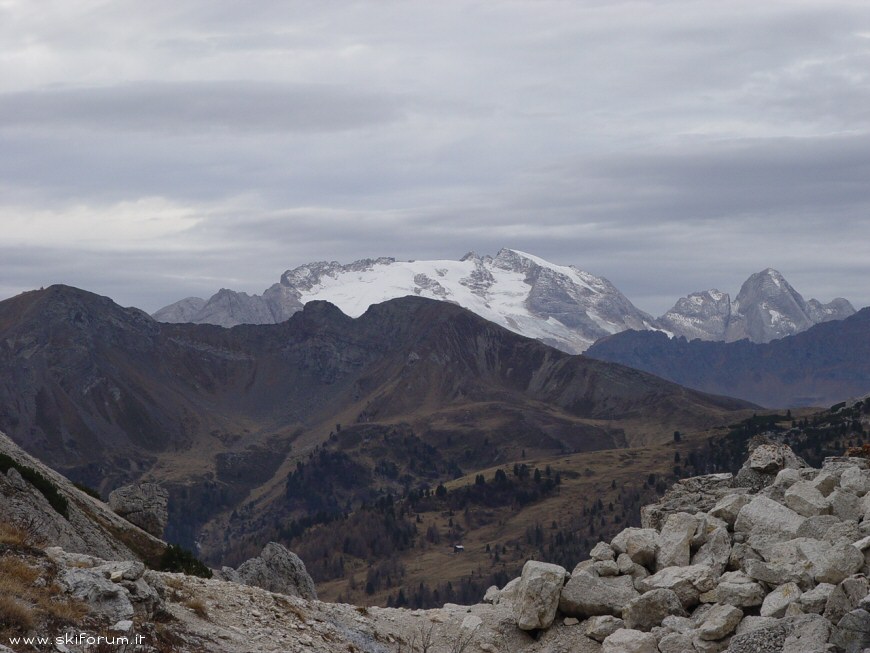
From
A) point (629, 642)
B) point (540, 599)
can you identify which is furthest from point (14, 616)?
point (629, 642)

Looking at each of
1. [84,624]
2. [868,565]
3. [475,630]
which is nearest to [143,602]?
[84,624]

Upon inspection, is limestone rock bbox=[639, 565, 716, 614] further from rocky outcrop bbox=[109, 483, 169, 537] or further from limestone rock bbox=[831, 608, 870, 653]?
rocky outcrop bbox=[109, 483, 169, 537]

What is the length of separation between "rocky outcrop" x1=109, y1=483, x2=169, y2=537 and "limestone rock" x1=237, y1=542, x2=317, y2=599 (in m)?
15.5

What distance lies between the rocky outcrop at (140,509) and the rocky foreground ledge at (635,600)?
152ft

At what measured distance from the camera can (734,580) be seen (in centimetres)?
3525

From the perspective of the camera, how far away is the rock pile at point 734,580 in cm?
3069

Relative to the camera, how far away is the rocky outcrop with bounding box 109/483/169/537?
8200 cm

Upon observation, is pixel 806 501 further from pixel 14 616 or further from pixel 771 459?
pixel 14 616

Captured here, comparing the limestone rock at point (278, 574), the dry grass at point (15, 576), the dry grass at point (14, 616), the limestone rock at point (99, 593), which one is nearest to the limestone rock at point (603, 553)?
the limestone rock at point (99, 593)

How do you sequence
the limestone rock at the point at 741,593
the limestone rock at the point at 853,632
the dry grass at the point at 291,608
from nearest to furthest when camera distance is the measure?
the limestone rock at the point at 853,632
the limestone rock at the point at 741,593
the dry grass at the point at 291,608

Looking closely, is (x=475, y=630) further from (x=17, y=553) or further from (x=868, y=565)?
(x=17, y=553)

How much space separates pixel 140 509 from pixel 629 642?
57810 mm

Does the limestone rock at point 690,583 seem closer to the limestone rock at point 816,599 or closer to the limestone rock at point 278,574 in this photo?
the limestone rock at point 816,599

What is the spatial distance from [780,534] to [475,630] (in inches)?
459
